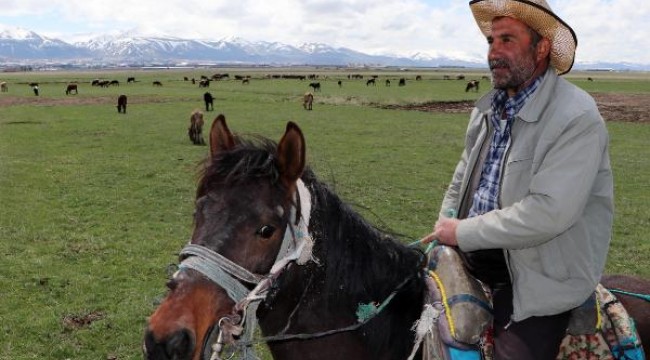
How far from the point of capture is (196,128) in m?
24.1

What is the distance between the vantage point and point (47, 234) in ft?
37.7

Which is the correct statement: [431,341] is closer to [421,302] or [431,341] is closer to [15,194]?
[421,302]

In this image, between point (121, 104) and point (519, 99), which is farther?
point (121, 104)

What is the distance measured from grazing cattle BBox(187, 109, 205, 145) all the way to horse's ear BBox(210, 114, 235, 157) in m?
21.9

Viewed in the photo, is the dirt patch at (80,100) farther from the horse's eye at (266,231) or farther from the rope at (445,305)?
the horse's eye at (266,231)

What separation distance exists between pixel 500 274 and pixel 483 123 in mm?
945

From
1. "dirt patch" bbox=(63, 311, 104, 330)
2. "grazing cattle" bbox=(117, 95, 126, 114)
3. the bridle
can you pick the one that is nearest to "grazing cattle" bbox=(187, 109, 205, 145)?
"grazing cattle" bbox=(117, 95, 126, 114)

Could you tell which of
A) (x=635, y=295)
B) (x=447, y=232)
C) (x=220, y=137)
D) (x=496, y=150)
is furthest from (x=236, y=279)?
(x=635, y=295)

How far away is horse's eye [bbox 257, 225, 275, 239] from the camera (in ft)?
8.11

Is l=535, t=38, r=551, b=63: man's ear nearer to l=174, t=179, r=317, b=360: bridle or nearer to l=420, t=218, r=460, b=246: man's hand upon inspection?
l=420, t=218, r=460, b=246: man's hand

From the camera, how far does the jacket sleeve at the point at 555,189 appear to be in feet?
8.32

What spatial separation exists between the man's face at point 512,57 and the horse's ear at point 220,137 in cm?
157

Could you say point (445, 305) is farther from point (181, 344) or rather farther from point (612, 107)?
point (612, 107)

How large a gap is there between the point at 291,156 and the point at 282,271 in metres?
0.58
